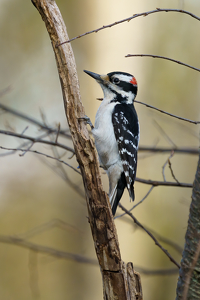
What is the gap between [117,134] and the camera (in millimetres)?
2621

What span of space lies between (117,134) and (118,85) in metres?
0.51

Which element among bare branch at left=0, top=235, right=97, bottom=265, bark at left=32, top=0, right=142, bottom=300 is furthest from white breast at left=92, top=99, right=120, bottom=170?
bare branch at left=0, top=235, right=97, bottom=265

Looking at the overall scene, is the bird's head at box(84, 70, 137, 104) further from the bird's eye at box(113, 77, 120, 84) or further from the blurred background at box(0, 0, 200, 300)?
the blurred background at box(0, 0, 200, 300)

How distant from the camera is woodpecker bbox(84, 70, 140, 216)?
102 inches

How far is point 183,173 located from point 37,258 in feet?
11.5

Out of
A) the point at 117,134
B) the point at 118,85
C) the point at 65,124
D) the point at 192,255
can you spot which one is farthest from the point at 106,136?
the point at 65,124

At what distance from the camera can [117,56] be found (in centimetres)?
→ 463

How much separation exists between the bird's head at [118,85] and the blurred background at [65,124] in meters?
2.04

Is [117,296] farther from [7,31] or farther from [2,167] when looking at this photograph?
[7,31]

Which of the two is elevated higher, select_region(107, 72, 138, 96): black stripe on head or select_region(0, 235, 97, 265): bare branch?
select_region(107, 72, 138, 96): black stripe on head

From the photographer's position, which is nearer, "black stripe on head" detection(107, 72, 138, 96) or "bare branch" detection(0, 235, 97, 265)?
"black stripe on head" detection(107, 72, 138, 96)

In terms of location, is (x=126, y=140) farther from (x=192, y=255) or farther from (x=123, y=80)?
(x=192, y=255)

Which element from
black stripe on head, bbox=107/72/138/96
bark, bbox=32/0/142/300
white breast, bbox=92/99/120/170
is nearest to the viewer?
bark, bbox=32/0/142/300

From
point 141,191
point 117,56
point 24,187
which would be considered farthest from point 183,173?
point 24,187
